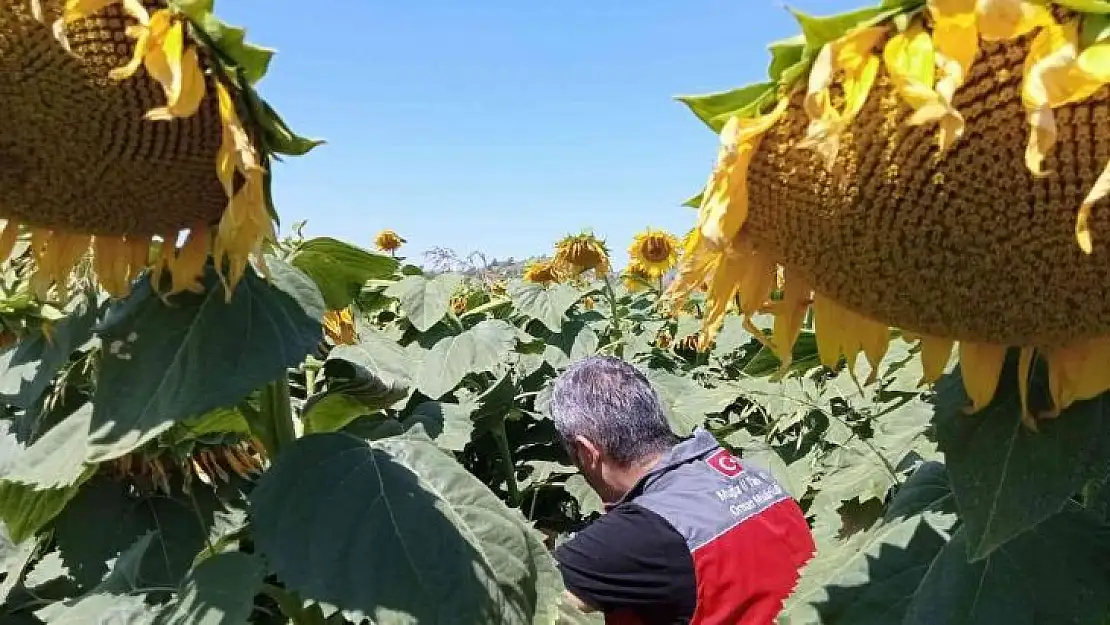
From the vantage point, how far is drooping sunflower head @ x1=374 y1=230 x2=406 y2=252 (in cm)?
930

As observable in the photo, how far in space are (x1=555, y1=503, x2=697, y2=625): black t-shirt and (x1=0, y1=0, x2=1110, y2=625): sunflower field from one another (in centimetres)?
63

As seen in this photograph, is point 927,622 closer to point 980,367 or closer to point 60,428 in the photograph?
point 980,367

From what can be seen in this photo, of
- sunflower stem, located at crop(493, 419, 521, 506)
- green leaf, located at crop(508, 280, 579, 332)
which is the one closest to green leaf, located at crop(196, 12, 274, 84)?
sunflower stem, located at crop(493, 419, 521, 506)

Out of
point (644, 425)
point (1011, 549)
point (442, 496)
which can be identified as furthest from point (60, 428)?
point (644, 425)

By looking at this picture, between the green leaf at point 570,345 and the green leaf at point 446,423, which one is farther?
the green leaf at point 570,345

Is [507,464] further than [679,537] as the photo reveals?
Yes

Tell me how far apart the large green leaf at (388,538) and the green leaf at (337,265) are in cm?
27

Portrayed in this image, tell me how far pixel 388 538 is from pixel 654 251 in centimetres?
669

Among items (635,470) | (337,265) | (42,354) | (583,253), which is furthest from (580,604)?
A: (583,253)

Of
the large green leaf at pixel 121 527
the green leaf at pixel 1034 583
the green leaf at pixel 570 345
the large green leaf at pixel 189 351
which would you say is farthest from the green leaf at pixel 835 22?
the green leaf at pixel 570 345

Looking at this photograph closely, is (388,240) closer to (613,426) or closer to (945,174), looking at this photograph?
(613,426)

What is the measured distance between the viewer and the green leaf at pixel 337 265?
152 centimetres

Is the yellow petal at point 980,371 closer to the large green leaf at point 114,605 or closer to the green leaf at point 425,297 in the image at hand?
the large green leaf at point 114,605

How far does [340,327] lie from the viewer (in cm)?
250
